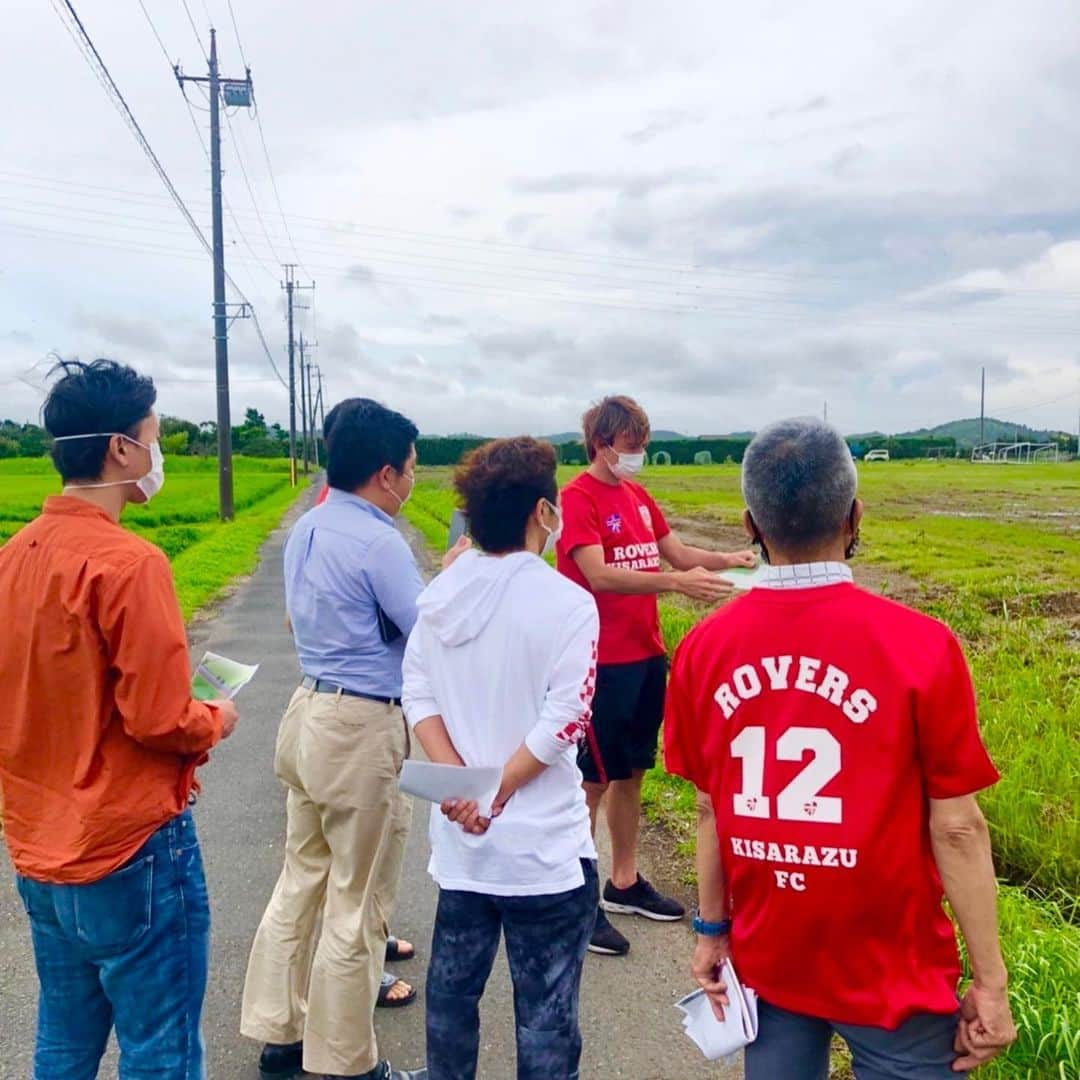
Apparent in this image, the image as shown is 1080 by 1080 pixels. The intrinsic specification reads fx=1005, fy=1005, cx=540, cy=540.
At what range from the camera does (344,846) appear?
2885 mm

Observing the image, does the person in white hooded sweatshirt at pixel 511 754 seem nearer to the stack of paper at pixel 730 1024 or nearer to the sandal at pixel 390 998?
the stack of paper at pixel 730 1024

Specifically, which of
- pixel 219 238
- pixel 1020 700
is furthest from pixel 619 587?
pixel 219 238

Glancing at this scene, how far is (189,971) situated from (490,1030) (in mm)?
1265

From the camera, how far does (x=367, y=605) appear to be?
2.89 meters

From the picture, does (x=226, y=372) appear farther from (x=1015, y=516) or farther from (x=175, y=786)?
(x=175, y=786)

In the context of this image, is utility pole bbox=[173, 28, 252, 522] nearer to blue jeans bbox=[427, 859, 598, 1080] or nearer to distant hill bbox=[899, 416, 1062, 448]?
blue jeans bbox=[427, 859, 598, 1080]

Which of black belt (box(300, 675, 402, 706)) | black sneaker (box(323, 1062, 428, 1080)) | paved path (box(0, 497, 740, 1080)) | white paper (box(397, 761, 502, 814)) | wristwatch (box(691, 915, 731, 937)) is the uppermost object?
black belt (box(300, 675, 402, 706))

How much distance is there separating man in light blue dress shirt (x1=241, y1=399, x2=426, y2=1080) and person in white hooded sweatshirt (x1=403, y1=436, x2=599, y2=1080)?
1.43 feet

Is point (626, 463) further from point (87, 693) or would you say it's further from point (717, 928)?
point (87, 693)

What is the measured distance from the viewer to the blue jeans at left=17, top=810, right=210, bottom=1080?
2.19m

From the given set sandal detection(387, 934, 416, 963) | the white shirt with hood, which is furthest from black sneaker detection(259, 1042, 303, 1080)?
the white shirt with hood

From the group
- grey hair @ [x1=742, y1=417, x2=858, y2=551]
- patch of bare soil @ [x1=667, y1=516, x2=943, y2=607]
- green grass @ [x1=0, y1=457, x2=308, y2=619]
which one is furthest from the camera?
green grass @ [x1=0, y1=457, x2=308, y2=619]

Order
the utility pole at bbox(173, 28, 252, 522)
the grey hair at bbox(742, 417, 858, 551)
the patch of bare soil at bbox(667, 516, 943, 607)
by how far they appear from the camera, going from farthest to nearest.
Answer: the utility pole at bbox(173, 28, 252, 522) < the patch of bare soil at bbox(667, 516, 943, 607) < the grey hair at bbox(742, 417, 858, 551)

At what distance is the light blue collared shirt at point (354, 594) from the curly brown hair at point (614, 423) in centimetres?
114
